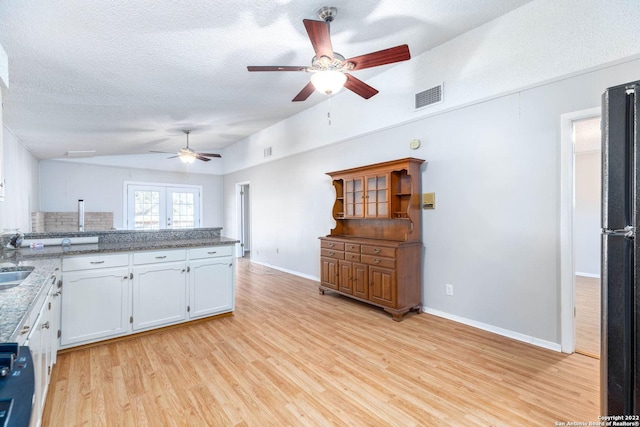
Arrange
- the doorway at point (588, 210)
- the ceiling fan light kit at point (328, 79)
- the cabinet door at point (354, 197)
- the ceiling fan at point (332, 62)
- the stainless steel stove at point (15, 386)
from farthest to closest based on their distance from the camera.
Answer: the doorway at point (588, 210), the cabinet door at point (354, 197), the ceiling fan light kit at point (328, 79), the ceiling fan at point (332, 62), the stainless steel stove at point (15, 386)

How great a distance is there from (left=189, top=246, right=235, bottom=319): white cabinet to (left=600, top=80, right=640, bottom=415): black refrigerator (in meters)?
3.26

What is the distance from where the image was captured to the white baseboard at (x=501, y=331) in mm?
2717

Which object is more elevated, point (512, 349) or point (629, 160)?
point (629, 160)

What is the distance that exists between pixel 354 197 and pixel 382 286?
1366 millimetres

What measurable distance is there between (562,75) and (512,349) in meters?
2.45

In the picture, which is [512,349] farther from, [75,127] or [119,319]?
[75,127]

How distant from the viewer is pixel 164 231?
11.7 feet

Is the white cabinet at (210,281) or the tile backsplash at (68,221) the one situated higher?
the tile backsplash at (68,221)

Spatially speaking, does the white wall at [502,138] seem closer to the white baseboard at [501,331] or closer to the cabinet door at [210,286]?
the white baseboard at [501,331]

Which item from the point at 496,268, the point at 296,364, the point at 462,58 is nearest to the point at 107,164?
the point at 296,364

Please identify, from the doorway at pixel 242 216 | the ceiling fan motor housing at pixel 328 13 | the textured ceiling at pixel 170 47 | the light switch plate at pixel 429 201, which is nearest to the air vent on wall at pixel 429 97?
the textured ceiling at pixel 170 47

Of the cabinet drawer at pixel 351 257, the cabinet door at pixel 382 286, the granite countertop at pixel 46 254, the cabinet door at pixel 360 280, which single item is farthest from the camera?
the cabinet drawer at pixel 351 257

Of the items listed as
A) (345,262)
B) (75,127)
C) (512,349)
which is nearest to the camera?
(512,349)

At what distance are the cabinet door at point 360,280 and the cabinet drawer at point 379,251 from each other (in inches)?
8.1
